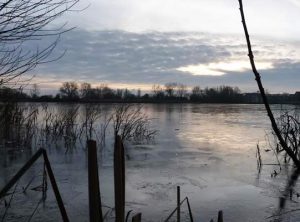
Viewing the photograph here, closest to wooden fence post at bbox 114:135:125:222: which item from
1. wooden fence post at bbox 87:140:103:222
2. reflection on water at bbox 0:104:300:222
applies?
wooden fence post at bbox 87:140:103:222

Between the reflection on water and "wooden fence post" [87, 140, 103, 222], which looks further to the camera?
the reflection on water

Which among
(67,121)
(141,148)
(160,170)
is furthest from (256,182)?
(67,121)

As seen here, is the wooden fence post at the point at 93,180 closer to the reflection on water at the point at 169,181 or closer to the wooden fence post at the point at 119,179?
the wooden fence post at the point at 119,179

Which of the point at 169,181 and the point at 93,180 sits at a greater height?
the point at 93,180

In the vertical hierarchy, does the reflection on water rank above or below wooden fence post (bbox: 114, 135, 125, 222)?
below

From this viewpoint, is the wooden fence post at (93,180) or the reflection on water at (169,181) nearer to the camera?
the wooden fence post at (93,180)

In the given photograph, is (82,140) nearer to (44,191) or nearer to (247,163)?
(247,163)

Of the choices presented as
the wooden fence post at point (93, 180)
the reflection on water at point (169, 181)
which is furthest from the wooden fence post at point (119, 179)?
the reflection on water at point (169, 181)

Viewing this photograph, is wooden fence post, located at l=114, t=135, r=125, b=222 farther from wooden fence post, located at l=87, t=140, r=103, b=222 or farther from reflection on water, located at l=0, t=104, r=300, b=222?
reflection on water, located at l=0, t=104, r=300, b=222

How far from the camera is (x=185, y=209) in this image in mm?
7277

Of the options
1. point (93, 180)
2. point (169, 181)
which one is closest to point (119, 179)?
point (93, 180)

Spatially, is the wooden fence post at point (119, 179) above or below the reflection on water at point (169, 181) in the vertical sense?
above

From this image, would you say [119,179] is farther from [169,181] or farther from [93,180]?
[169,181]

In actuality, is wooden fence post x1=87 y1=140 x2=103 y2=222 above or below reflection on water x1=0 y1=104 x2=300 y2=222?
above
